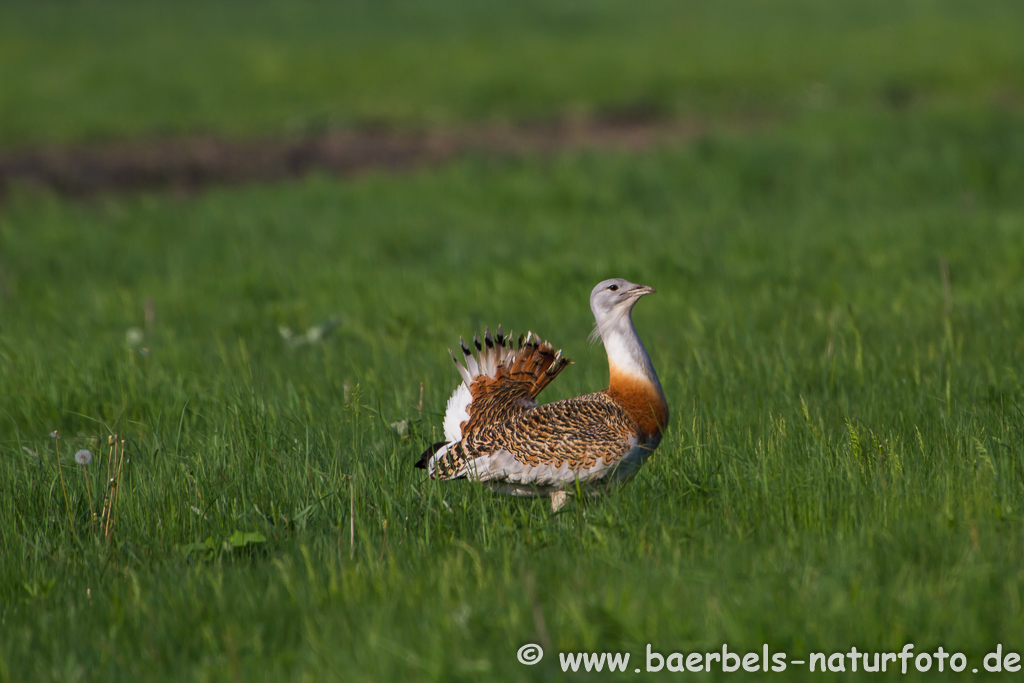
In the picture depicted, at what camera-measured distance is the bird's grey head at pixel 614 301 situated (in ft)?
12.5

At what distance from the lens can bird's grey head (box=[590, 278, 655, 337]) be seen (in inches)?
150

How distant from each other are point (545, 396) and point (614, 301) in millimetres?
1423

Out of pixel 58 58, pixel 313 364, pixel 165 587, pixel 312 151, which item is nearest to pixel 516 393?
pixel 165 587

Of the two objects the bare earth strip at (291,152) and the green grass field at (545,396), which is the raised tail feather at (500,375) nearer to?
the green grass field at (545,396)

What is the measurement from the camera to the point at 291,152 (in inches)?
570

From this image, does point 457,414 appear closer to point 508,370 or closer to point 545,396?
point 508,370

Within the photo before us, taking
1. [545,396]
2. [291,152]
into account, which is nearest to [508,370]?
[545,396]

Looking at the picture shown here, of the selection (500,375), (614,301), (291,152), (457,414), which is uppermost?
(291,152)

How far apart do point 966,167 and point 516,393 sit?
8.02m

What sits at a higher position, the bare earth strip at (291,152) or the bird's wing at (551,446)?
the bare earth strip at (291,152)

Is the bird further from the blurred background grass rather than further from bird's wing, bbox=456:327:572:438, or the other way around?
the blurred background grass

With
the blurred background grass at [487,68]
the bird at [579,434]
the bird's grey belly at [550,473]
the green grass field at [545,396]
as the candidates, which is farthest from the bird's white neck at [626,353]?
the blurred background grass at [487,68]

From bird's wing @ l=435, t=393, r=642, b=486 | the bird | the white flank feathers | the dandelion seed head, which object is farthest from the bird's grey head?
the dandelion seed head

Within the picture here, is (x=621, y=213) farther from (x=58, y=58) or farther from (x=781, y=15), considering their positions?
(x=781, y=15)
